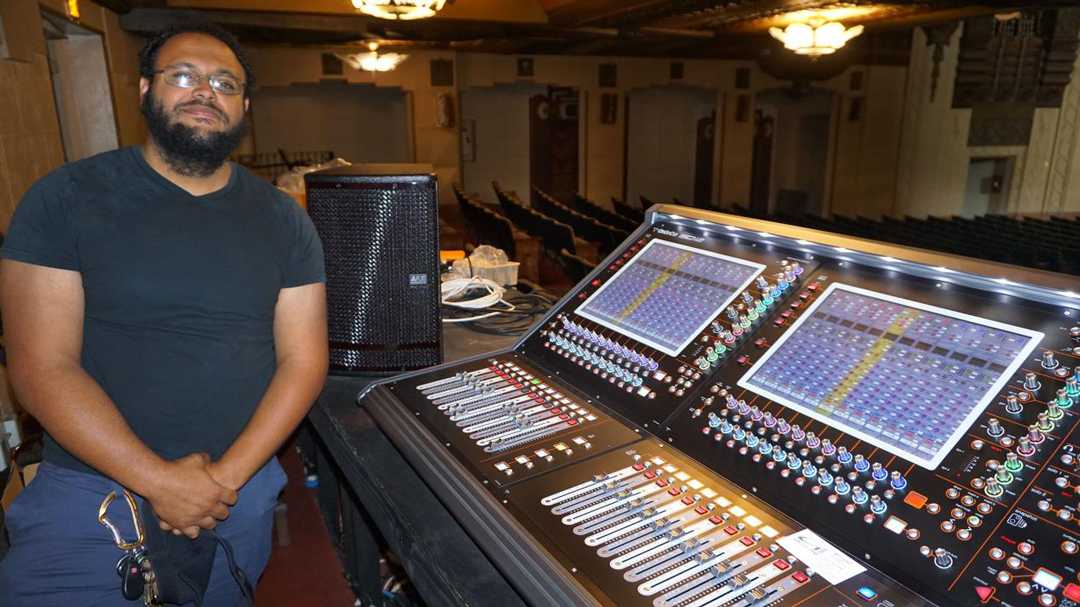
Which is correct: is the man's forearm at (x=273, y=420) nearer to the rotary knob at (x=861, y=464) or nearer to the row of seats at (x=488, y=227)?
the rotary knob at (x=861, y=464)

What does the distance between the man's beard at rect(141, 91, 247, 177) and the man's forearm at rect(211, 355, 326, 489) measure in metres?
0.44

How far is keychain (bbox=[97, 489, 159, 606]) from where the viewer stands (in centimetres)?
133

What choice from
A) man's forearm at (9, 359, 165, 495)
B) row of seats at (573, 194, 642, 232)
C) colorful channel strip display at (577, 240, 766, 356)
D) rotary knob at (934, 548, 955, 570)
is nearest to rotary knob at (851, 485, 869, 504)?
rotary knob at (934, 548, 955, 570)

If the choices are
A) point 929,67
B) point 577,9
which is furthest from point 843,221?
point 929,67

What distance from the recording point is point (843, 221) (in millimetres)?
8719

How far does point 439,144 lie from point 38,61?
696 cm

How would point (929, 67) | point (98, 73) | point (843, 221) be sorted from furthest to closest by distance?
point (929, 67) → point (843, 221) → point (98, 73)

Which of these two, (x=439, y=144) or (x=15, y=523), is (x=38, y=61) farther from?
(x=439, y=144)

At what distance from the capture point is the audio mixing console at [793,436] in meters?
0.78

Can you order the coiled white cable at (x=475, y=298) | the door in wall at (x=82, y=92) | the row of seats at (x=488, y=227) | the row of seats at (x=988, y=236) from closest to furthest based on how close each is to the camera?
the coiled white cable at (x=475, y=298)
the door in wall at (x=82, y=92)
the row of seats at (x=488, y=227)
the row of seats at (x=988, y=236)

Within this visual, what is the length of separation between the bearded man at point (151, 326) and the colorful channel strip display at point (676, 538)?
2.53 ft

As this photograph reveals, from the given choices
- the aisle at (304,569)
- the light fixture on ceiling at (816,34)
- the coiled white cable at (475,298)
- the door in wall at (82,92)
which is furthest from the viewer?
the light fixture on ceiling at (816,34)

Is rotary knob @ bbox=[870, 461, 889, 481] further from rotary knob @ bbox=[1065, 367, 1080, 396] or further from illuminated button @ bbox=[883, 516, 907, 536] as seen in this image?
rotary knob @ bbox=[1065, 367, 1080, 396]

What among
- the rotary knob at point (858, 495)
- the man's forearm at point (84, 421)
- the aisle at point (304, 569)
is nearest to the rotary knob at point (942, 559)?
the rotary knob at point (858, 495)
